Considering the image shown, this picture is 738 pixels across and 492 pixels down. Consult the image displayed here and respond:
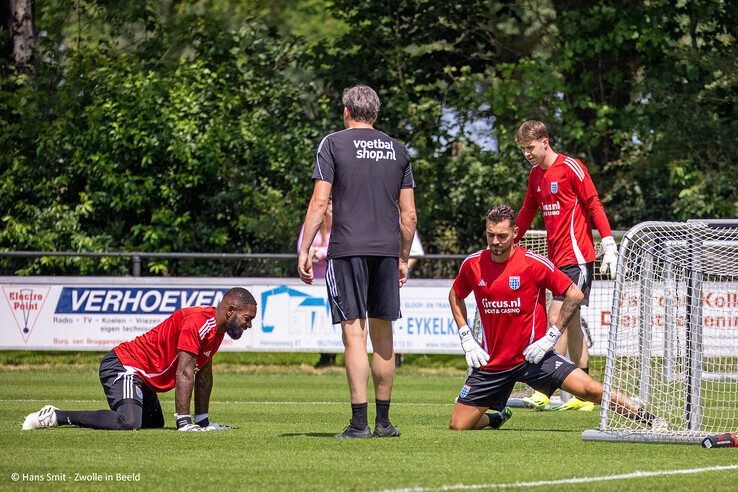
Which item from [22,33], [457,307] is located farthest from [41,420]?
[22,33]

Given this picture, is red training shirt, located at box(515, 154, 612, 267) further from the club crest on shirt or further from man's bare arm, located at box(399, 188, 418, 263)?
man's bare arm, located at box(399, 188, 418, 263)

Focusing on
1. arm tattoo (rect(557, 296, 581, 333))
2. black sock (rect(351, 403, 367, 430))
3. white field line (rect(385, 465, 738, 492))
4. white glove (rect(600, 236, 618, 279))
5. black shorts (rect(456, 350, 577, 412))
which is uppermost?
white glove (rect(600, 236, 618, 279))

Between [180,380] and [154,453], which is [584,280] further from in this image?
[154,453]

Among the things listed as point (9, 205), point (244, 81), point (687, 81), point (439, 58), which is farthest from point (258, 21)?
point (687, 81)

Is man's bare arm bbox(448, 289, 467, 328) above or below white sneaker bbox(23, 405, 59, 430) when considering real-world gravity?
above

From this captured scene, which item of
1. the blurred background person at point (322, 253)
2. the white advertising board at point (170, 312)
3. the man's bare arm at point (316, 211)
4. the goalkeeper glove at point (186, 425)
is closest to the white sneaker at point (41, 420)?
the goalkeeper glove at point (186, 425)

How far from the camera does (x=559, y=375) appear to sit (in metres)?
9.23

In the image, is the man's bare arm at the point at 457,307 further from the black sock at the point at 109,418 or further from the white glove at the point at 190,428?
the black sock at the point at 109,418

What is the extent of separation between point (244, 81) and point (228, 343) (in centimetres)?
778

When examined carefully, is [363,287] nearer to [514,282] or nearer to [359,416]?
[359,416]

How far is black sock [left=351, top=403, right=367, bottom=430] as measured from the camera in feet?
27.7

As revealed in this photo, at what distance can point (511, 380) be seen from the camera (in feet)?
31.1

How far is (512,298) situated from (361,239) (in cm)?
146

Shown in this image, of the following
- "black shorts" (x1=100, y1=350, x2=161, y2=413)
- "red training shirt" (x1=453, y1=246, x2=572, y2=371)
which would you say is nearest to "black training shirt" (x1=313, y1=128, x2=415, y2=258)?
"red training shirt" (x1=453, y1=246, x2=572, y2=371)
